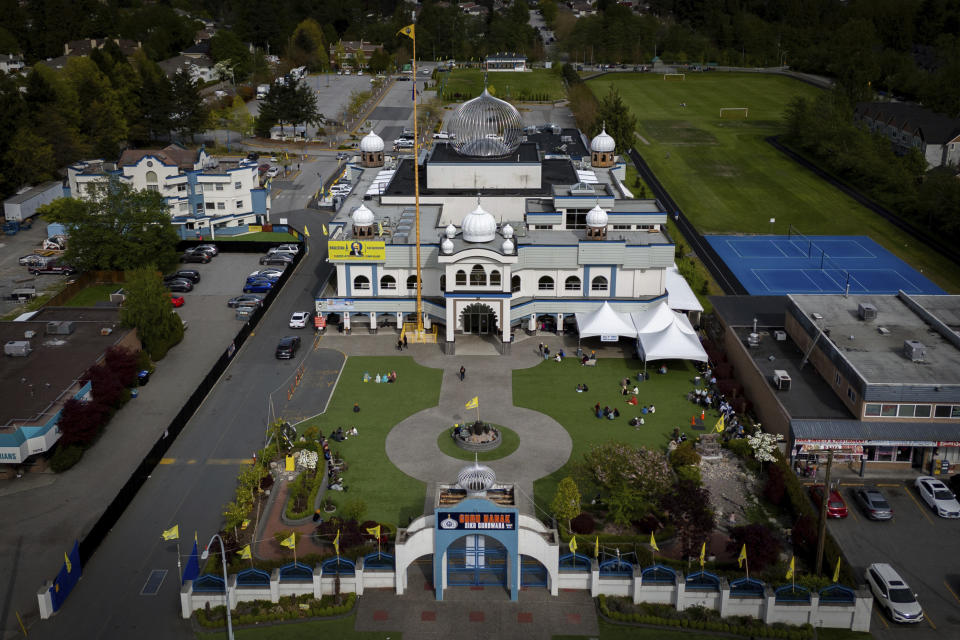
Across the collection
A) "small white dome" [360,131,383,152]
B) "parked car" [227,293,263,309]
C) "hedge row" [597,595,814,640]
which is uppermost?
"small white dome" [360,131,383,152]

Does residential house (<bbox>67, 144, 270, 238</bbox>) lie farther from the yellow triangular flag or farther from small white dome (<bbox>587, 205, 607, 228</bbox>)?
the yellow triangular flag

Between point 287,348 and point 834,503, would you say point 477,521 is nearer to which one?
point 834,503

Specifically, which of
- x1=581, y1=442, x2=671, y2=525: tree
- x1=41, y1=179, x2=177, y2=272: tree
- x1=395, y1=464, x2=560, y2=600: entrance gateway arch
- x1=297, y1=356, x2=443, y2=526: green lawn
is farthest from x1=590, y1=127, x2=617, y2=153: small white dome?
x1=395, y1=464, x2=560, y2=600: entrance gateway arch

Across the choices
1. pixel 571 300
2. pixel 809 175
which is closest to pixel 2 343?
pixel 571 300

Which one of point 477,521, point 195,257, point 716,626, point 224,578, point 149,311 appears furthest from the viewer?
point 195,257

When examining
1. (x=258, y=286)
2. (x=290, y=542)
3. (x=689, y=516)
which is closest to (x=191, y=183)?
(x=258, y=286)

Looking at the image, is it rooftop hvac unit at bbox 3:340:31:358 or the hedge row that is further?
rooftop hvac unit at bbox 3:340:31:358

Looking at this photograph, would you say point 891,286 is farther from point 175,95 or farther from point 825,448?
point 175,95
